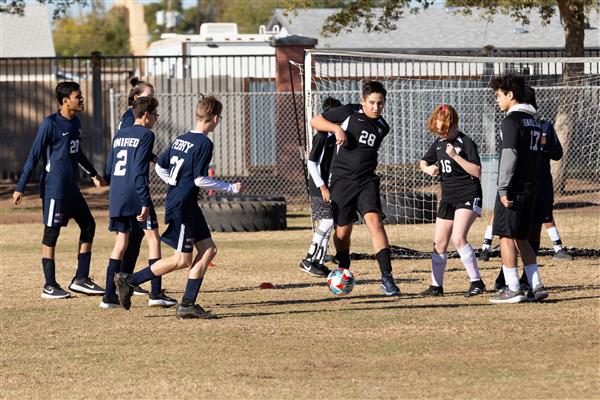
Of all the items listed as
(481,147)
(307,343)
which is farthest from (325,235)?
(481,147)

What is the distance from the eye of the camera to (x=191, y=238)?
9.84 metres

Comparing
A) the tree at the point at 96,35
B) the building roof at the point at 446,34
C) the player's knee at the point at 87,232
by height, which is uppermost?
the tree at the point at 96,35

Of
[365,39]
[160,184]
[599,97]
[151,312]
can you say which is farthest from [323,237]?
[365,39]

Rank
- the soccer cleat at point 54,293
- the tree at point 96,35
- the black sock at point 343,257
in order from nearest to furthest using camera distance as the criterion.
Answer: the soccer cleat at point 54,293 < the black sock at point 343,257 < the tree at point 96,35

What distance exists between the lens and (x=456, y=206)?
1089 centimetres

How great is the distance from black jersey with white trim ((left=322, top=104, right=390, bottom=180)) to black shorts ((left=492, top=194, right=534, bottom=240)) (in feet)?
4.55

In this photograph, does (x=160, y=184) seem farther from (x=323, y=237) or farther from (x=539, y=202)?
(x=539, y=202)

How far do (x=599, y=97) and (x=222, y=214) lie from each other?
800cm

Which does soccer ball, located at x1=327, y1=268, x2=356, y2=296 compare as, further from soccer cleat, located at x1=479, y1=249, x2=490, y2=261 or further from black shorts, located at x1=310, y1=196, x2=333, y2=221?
soccer cleat, located at x1=479, y1=249, x2=490, y2=261

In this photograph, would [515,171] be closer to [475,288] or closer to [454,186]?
[454,186]

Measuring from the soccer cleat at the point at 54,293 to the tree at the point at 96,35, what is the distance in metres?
73.0

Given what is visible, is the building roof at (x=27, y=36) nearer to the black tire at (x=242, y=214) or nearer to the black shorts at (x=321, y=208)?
the black tire at (x=242, y=214)

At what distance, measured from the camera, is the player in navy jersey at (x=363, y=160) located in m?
10.9

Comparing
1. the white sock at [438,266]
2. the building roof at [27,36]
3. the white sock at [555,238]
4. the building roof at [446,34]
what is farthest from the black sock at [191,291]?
the building roof at [27,36]
